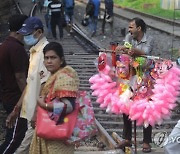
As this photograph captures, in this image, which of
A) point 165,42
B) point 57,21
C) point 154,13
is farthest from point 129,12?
point 57,21

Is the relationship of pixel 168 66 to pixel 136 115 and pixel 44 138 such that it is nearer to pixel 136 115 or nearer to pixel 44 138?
pixel 136 115

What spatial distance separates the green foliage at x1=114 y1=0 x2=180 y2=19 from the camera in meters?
29.5

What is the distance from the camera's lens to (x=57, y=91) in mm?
4500

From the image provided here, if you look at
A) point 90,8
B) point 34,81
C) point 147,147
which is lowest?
point 90,8

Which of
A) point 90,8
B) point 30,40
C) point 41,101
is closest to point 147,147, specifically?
point 30,40

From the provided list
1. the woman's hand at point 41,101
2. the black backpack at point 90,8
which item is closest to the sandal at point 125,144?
the woman's hand at point 41,101

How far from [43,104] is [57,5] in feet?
43.8

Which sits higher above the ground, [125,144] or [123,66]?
[123,66]

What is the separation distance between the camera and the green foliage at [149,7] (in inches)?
1163

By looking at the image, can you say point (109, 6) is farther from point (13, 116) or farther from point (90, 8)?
point (13, 116)

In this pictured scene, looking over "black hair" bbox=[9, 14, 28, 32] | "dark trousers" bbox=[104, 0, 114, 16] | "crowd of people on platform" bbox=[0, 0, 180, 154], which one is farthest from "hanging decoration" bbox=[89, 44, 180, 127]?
"dark trousers" bbox=[104, 0, 114, 16]

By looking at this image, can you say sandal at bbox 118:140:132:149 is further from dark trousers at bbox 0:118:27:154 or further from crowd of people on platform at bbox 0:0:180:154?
dark trousers at bbox 0:118:27:154

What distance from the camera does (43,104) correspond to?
454 centimetres

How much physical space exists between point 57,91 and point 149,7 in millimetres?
29766
